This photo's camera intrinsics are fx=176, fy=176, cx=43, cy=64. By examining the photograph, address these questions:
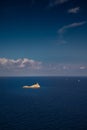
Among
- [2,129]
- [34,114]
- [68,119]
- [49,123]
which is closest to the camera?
[2,129]

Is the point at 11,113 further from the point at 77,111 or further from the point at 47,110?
the point at 77,111

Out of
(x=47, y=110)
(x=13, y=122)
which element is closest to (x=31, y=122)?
(x=13, y=122)

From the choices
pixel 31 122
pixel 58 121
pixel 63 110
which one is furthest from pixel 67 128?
pixel 63 110

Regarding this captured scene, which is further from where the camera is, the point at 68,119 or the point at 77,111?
the point at 77,111

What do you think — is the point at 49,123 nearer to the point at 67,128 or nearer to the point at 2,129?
the point at 67,128

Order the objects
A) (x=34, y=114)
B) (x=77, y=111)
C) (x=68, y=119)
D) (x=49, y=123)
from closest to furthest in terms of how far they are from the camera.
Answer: (x=49, y=123)
(x=68, y=119)
(x=34, y=114)
(x=77, y=111)

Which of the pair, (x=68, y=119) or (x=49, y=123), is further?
(x=68, y=119)

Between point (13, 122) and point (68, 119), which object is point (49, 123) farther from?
point (13, 122)

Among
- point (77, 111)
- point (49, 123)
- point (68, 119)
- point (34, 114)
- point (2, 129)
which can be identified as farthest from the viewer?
point (77, 111)

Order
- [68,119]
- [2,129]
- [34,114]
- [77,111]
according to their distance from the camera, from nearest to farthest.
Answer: [2,129]
[68,119]
[34,114]
[77,111]
